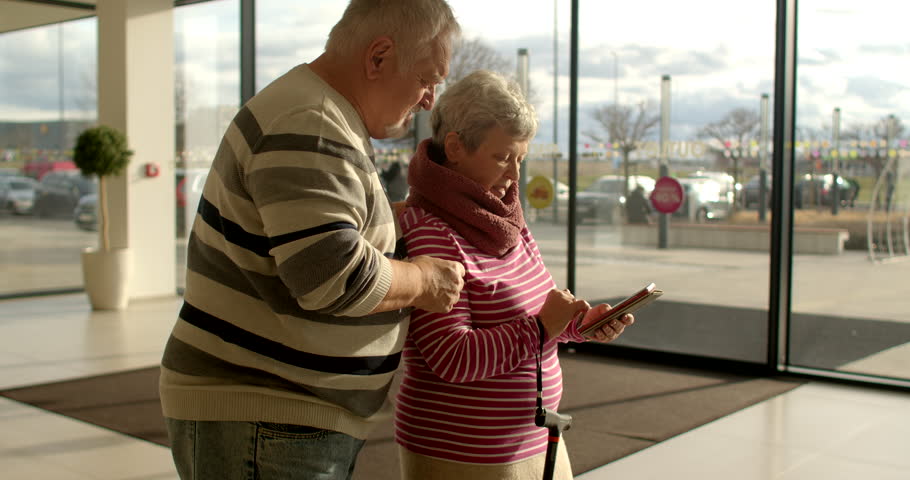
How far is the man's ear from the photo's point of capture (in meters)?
1.42

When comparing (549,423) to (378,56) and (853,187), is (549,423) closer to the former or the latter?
(378,56)

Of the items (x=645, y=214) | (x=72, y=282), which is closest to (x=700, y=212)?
(x=645, y=214)

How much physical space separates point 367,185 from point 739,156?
504 centimetres

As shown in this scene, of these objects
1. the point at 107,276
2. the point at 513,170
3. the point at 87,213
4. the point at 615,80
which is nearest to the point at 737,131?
the point at 615,80

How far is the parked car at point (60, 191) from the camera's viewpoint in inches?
374

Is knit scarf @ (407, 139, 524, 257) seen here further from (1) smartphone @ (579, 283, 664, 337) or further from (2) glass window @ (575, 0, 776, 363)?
(2) glass window @ (575, 0, 776, 363)

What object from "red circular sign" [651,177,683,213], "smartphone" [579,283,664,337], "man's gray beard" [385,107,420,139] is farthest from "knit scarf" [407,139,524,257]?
"red circular sign" [651,177,683,213]

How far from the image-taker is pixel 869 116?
5.50 meters

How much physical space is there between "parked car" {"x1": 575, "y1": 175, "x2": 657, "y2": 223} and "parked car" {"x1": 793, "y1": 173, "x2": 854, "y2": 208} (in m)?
1.32

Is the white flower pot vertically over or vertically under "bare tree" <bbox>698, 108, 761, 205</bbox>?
under

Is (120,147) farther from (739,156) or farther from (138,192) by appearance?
(739,156)

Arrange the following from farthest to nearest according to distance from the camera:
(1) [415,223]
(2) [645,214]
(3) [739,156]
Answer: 1. (2) [645,214]
2. (3) [739,156]
3. (1) [415,223]

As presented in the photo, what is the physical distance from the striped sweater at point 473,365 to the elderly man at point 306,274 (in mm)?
129

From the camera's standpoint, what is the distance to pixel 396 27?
4.67 ft
